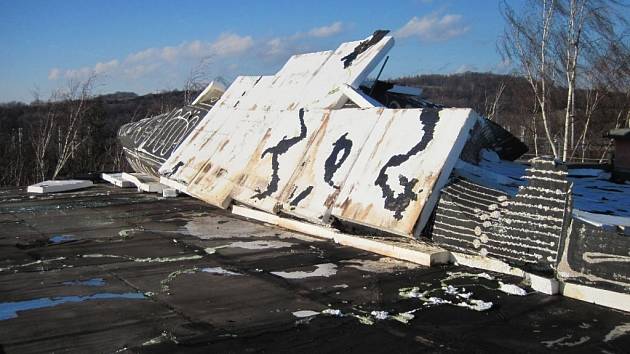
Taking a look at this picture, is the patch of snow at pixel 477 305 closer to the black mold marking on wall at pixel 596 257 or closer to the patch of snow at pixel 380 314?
the patch of snow at pixel 380 314

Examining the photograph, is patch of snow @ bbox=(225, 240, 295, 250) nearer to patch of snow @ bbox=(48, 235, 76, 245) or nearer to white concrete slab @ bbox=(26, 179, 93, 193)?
patch of snow @ bbox=(48, 235, 76, 245)

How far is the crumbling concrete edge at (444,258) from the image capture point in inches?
165

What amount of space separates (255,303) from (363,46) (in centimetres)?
588

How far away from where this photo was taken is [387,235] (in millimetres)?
6125

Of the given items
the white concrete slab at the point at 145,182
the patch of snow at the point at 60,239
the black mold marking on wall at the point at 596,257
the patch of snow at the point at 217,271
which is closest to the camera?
the black mold marking on wall at the point at 596,257

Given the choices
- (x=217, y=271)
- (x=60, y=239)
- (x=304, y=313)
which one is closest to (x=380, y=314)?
(x=304, y=313)

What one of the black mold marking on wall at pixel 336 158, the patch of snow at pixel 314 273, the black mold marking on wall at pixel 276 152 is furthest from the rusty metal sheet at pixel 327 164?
the patch of snow at pixel 314 273

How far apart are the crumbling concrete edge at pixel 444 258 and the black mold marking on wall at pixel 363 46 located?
2.91 m

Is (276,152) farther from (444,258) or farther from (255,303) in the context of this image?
(255,303)

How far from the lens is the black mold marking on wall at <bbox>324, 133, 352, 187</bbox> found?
7.01 metres

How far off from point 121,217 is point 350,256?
3.87 meters

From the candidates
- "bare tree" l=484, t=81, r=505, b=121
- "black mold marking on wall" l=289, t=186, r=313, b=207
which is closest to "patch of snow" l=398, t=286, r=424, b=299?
"black mold marking on wall" l=289, t=186, r=313, b=207

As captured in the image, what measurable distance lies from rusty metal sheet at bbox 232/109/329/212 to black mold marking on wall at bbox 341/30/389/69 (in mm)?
A: 1201

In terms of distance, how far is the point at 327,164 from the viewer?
718 centimetres
